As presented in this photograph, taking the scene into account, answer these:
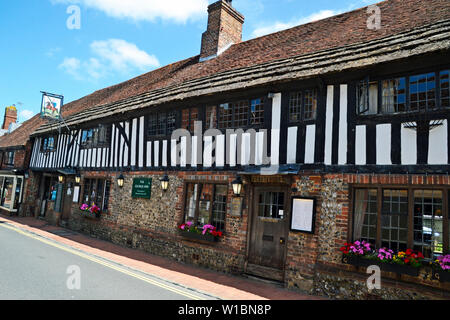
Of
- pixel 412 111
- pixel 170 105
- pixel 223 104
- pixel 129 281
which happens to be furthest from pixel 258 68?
pixel 129 281

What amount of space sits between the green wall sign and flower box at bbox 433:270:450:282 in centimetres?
852

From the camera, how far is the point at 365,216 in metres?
6.57

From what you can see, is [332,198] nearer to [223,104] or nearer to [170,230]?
[223,104]

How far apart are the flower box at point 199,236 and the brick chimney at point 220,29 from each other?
7.89 metres

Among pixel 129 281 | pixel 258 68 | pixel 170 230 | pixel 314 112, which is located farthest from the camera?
pixel 170 230

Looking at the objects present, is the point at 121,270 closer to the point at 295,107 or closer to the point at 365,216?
the point at 365,216

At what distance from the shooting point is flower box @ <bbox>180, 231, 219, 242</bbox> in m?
8.70


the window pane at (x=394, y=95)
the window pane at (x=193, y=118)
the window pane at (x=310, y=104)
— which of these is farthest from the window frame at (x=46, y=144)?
the window pane at (x=394, y=95)

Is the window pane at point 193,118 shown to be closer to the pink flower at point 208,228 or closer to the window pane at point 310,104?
the pink flower at point 208,228

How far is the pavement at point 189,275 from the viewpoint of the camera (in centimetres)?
661

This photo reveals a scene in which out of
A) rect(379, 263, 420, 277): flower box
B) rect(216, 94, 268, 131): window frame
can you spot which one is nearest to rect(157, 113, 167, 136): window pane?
rect(216, 94, 268, 131): window frame

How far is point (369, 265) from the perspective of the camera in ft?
20.0

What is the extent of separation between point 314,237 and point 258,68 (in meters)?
5.22

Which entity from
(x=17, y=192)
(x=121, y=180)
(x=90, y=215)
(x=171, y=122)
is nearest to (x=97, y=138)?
(x=121, y=180)
